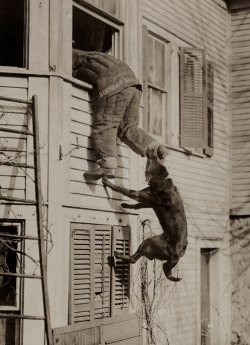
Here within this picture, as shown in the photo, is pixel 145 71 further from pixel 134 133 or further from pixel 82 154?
pixel 82 154

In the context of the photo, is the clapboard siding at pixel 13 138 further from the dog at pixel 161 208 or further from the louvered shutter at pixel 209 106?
the louvered shutter at pixel 209 106

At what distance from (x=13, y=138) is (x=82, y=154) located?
976 millimetres

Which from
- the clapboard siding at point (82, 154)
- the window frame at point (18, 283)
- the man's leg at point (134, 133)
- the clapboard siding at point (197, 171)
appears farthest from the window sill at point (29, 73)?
the clapboard siding at point (197, 171)

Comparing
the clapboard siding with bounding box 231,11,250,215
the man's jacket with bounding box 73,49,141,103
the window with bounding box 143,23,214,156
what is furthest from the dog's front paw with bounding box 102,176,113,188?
the clapboard siding with bounding box 231,11,250,215

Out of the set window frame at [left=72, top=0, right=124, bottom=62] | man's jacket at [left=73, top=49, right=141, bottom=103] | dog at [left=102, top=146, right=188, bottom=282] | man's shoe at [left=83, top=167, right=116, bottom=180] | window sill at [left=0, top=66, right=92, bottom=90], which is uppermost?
window frame at [left=72, top=0, right=124, bottom=62]

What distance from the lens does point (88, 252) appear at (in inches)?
361

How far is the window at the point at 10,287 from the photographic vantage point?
8.33m

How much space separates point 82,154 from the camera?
30.1 feet

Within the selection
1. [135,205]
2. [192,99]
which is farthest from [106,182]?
[192,99]

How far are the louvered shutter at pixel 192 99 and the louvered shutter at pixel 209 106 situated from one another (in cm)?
36

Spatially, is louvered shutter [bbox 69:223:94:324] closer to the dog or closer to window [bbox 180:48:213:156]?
the dog

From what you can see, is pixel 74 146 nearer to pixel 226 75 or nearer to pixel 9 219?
pixel 9 219

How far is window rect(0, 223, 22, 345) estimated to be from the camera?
27.3ft

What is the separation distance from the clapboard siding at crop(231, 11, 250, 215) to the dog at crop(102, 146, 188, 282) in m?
4.96
